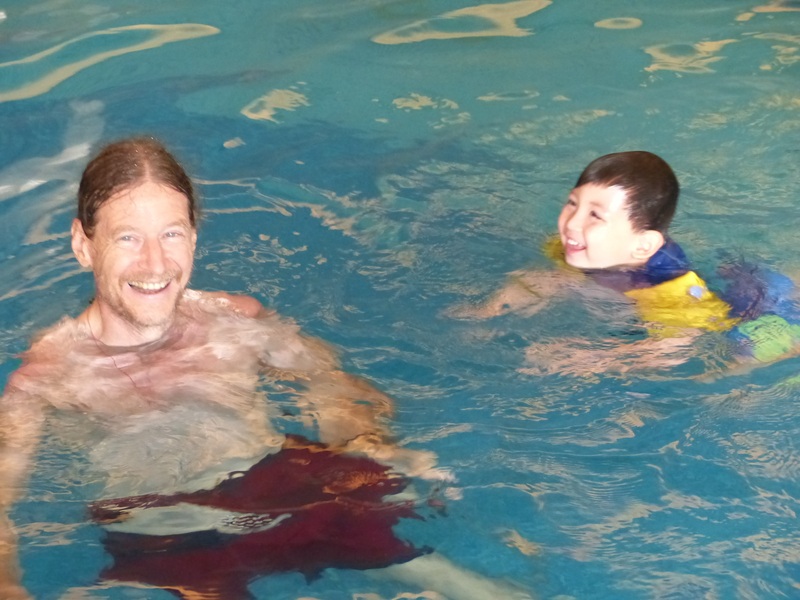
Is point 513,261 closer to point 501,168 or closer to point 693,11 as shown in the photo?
point 501,168

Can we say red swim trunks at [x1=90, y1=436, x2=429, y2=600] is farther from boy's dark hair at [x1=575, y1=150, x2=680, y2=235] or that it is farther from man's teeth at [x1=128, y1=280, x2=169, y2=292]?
boy's dark hair at [x1=575, y1=150, x2=680, y2=235]

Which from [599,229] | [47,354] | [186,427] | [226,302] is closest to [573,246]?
[599,229]

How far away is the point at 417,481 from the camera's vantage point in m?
3.29

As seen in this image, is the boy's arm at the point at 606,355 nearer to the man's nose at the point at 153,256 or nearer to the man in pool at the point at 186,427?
the man in pool at the point at 186,427

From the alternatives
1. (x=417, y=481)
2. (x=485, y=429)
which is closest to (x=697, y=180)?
(x=485, y=429)

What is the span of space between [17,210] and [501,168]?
2.42 metres

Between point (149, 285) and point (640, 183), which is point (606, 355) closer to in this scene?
point (640, 183)

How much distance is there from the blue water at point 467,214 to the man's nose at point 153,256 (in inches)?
26.3

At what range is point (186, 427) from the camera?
3.39 meters

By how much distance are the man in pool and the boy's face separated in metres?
1.26

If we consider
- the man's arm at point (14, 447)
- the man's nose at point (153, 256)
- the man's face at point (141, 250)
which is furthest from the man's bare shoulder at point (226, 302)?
the man's arm at point (14, 447)

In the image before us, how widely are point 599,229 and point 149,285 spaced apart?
196cm

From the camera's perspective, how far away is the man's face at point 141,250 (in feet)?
10.6

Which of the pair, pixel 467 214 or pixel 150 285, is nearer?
pixel 150 285
